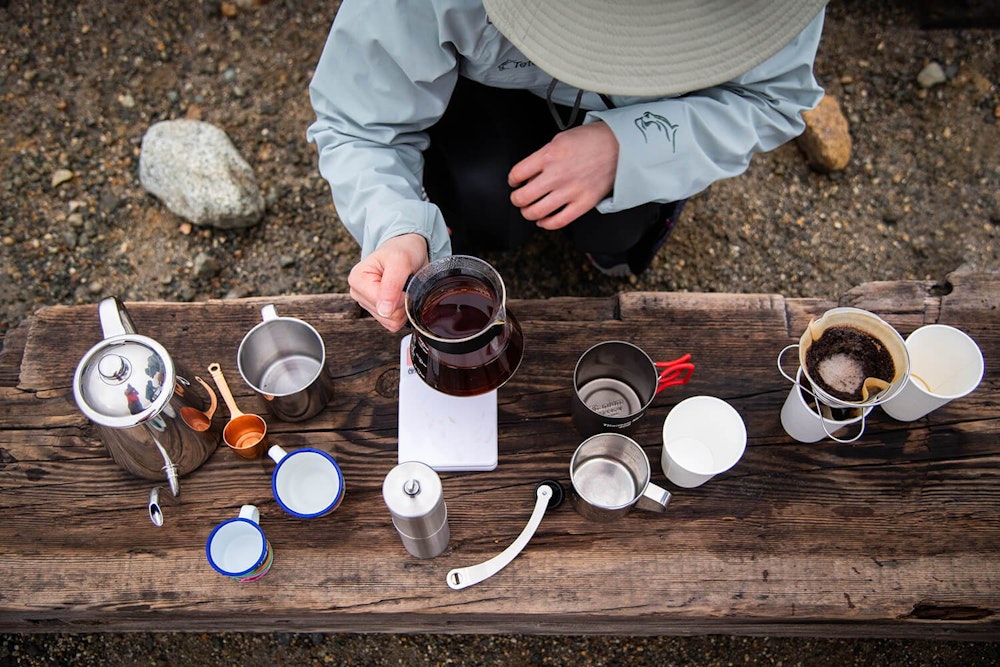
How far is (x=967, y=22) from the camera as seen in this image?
3045mm

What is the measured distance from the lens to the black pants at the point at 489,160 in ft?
6.58

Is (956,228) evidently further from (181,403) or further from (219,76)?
(219,76)

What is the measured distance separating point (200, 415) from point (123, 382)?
22cm

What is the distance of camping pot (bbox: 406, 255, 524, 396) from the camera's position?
1311 mm

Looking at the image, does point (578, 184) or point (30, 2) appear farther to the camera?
point (30, 2)

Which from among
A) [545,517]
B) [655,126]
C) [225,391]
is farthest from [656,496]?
[225,391]

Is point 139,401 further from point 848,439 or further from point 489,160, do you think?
point 848,439

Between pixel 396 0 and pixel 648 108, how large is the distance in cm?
64

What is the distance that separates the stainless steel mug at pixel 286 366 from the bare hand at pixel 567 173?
1.97 ft

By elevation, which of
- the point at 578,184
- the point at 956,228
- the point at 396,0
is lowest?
the point at 956,228

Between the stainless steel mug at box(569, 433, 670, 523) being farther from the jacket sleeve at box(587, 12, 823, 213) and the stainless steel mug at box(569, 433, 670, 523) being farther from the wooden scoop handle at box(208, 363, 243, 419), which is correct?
the wooden scoop handle at box(208, 363, 243, 419)

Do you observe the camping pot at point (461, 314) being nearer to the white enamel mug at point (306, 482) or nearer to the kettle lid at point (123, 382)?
the white enamel mug at point (306, 482)

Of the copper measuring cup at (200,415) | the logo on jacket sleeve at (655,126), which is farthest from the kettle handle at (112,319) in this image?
the logo on jacket sleeve at (655,126)

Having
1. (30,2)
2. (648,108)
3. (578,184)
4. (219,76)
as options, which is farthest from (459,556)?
(30,2)
